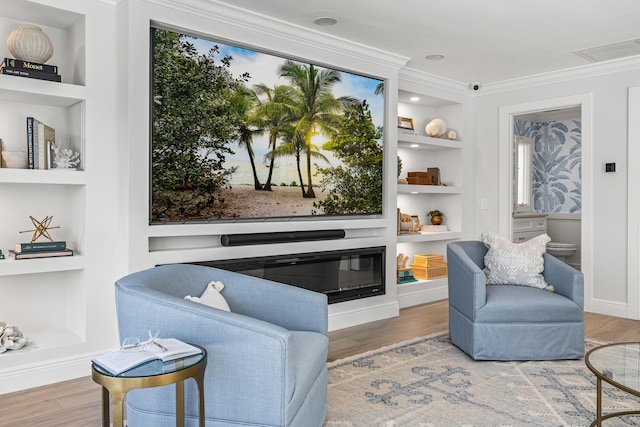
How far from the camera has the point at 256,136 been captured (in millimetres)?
3816

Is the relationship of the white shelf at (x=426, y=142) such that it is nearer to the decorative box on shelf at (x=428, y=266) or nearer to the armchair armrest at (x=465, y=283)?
the decorative box on shelf at (x=428, y=266)

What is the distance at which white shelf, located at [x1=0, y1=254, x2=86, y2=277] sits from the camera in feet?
9.55

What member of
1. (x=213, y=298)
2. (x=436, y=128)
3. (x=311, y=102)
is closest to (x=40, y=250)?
(x=213, y=298)

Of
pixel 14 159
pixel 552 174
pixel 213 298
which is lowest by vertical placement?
pixel 213 298

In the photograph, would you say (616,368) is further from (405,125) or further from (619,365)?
(405,125)

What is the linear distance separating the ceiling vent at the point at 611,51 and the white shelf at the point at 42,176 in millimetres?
4314

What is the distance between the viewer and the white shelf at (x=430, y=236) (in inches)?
208

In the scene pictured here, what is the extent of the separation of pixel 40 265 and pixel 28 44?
1.31 m

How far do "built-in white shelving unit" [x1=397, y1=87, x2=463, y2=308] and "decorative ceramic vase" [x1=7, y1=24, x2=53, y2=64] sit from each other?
3.50 meters

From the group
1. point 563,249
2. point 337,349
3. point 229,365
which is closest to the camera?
point 229,365

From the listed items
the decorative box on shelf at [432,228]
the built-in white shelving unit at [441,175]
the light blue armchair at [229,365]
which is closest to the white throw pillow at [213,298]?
the light blue armchair at [229,365]

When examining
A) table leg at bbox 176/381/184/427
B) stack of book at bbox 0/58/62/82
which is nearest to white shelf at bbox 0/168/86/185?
stack of book at bbox 0/58/62/82

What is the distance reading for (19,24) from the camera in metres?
3.21

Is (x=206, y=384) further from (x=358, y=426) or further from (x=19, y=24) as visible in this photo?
(x=19, y=24)
